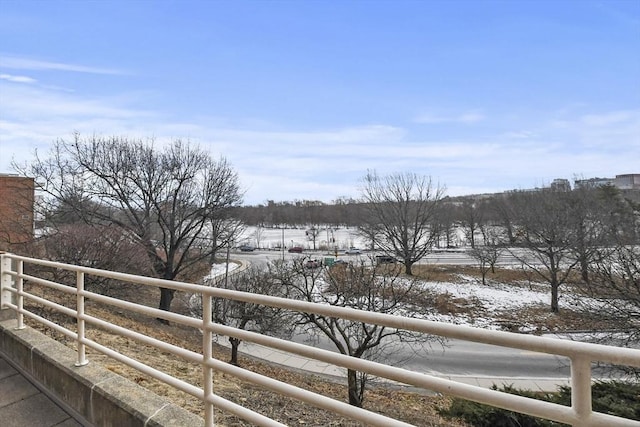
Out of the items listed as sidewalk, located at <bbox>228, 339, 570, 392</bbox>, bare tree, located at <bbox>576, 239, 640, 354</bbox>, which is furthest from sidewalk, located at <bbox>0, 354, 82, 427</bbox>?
bare tree, located at <bbox>576, 239, 640, 354</bbox>

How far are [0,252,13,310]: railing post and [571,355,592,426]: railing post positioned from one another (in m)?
5.21

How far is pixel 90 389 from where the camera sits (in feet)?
9.45

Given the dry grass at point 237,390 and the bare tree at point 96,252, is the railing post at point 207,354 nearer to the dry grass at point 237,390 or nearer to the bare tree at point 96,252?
the dry grass at point 237,390

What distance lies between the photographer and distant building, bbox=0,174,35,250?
62.0 feet

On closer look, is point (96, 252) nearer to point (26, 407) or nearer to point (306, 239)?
point (26, 407)

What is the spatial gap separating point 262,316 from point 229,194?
11547 mm

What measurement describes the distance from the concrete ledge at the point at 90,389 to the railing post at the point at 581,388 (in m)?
1.95

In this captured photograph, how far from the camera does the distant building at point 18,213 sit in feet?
62.0

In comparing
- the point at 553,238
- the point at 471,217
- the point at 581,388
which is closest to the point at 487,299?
the point at 553,238

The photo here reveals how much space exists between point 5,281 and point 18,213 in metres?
20.0

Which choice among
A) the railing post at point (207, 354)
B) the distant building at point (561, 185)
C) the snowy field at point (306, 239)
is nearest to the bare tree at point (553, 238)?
the distant building at point (561, 185)

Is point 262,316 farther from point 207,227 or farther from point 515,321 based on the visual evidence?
point 515,321

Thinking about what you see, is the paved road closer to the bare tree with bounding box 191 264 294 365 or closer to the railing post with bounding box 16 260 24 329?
the bare tree with bounding box 191 264 294 365

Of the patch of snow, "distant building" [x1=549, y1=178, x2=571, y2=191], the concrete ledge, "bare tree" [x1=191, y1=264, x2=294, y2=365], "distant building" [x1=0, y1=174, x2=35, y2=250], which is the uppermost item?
"distant building" [x1=549, y1=178, x2=571, y2=191]
